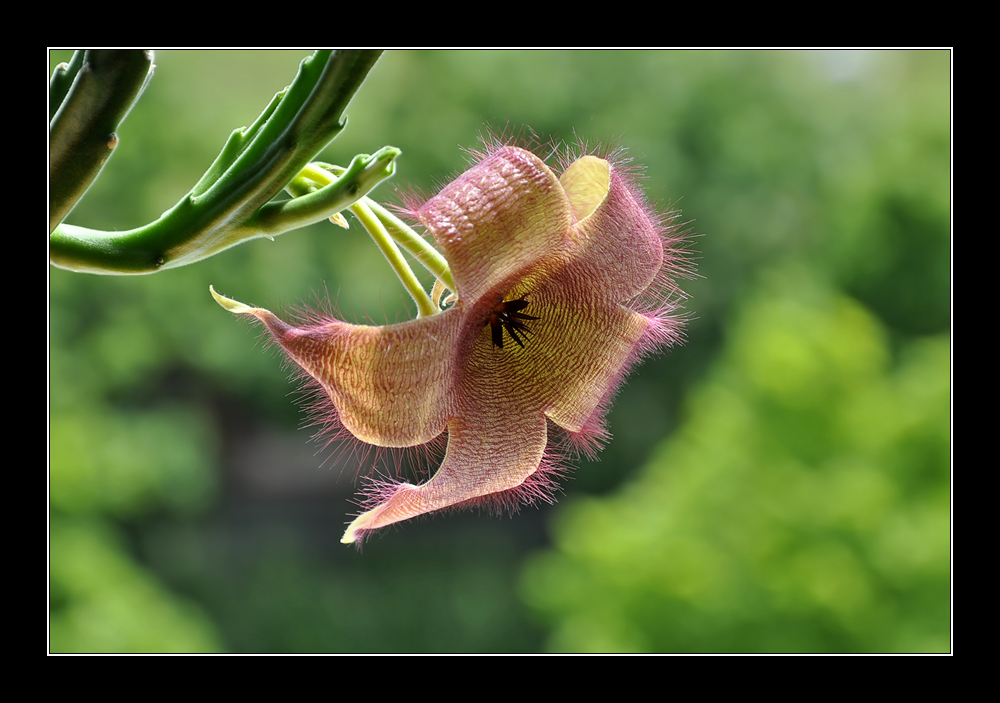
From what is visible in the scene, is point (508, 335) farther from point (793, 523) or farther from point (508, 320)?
point (793, 523)

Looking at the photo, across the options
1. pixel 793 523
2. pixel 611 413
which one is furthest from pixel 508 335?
pixel 611 413

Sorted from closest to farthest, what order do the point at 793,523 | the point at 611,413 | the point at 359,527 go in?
the point at 359,527 < the point at 793,523 < the point at 611,413

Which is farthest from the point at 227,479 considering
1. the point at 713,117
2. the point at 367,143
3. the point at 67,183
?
the point at 67,183

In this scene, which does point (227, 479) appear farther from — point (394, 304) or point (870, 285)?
point (870, 285)

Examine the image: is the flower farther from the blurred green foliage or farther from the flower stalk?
the blurred green foliage

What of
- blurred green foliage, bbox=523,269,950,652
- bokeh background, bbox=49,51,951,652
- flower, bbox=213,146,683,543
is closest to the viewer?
flower, bbox=213,146,683,543

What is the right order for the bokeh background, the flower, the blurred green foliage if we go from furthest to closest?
the bokeh background → the blurred green foliage → the flower

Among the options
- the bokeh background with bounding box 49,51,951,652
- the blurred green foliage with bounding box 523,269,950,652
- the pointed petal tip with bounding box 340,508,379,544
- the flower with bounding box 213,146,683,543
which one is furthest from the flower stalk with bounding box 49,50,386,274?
the blurred green foliage with bounding box 523,269,950,652
